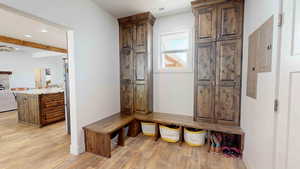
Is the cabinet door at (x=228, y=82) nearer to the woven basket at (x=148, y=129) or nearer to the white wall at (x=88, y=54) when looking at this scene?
the woven basket at (x=148, y=129)

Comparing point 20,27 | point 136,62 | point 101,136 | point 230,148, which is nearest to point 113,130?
point 101,136

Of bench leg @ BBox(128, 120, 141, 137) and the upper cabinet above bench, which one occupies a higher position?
the upper cabinet above bench

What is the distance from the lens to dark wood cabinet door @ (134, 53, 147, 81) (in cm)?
294

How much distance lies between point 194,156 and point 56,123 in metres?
3.84

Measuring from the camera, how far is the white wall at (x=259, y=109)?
4.08 ft

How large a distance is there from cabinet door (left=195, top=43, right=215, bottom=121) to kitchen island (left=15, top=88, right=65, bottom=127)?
393cm

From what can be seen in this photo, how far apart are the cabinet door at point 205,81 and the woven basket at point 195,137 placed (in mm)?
293

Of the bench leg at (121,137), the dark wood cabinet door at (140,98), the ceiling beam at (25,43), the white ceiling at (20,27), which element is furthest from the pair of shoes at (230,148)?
the ceiling beam at (25,43)

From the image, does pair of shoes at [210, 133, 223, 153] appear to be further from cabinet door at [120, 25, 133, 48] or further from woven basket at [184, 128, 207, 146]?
cabinet door at [120, 25, 133, 48]

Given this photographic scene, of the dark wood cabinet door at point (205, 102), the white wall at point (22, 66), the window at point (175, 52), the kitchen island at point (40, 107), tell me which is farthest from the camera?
the white wall at point (22, 66)

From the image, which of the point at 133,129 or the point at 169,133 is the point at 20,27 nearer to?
the point at 133,129

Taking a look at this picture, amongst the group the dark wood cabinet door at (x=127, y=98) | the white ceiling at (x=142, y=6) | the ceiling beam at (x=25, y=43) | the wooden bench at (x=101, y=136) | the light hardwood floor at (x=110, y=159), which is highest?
the white ceiling at (x=142, y=6)

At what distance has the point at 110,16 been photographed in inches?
115

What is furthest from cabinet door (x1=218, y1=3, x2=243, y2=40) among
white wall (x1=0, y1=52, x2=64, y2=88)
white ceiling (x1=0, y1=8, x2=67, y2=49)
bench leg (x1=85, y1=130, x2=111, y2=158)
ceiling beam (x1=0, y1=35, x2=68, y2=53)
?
white wall (x1=0, y1=52, x2=64, y2=88)
